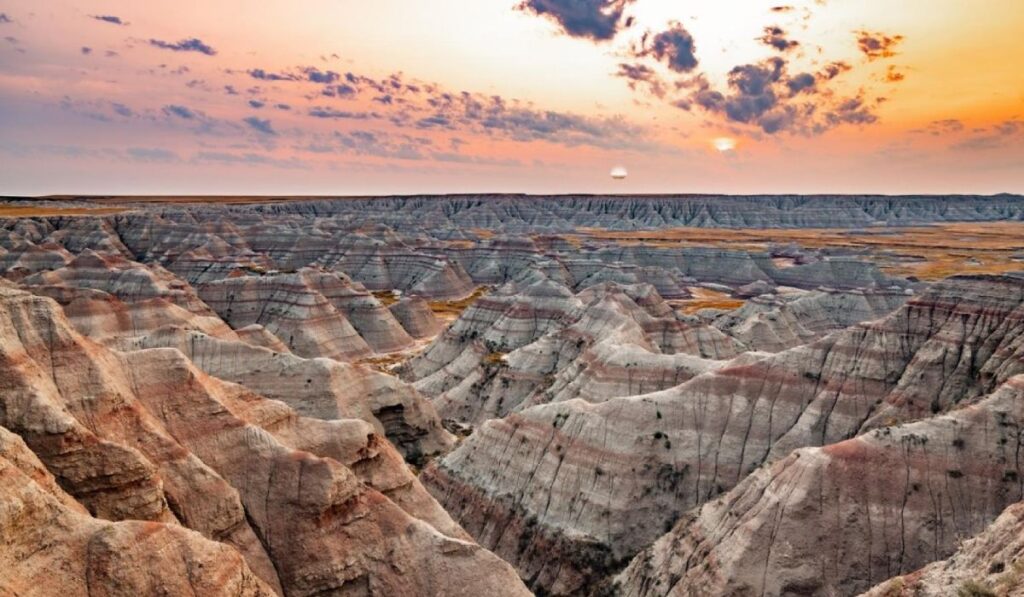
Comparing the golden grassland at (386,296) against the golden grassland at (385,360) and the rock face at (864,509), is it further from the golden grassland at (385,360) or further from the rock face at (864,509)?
the rock face at (864,509)

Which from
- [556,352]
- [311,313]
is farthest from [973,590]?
[311,313]

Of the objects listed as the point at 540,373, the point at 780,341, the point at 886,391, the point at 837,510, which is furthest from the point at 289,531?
the point at 780,341

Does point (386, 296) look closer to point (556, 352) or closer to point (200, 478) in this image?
point (556, 352)

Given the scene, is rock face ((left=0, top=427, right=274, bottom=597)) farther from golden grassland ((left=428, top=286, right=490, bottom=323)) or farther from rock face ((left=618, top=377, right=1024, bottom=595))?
golden grassland ((left=428, top=286, right=490, bottom=323))

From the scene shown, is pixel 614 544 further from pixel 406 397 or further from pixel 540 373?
pixel 540 373

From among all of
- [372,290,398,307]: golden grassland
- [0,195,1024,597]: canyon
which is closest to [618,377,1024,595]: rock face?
[0,195,1024,597]: canyon

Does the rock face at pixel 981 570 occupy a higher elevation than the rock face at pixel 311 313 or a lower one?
higher

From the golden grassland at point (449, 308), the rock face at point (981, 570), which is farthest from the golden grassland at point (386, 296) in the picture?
the rock face at point (981, 570)
